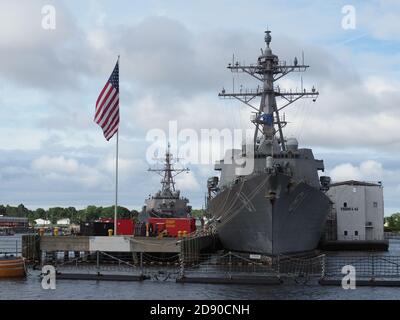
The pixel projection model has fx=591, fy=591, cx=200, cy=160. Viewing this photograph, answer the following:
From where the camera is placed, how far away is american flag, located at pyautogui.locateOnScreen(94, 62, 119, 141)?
26.7 metres

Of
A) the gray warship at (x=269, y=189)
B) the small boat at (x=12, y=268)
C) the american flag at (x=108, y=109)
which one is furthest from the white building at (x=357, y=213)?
the small boat at (x=12, y=268)

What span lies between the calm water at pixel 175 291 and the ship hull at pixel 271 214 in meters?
6.18

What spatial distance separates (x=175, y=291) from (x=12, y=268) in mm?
8796

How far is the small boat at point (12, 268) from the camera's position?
27.5m

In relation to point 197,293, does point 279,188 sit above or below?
above

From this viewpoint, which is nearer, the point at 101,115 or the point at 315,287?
the point at 315,287

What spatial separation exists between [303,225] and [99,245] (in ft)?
38.5

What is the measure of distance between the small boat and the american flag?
7518mm

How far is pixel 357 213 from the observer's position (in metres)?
58.1

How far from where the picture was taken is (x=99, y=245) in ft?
107

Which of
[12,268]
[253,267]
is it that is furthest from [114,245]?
[253,267]
